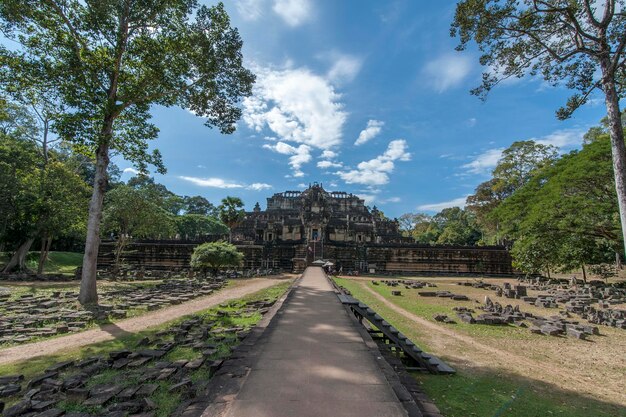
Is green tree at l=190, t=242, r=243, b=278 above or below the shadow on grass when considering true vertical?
above

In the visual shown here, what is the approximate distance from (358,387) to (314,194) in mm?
45613

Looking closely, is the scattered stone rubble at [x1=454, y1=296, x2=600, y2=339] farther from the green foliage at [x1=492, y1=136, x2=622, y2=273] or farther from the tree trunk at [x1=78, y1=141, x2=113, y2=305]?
the tree trunk at [x1=78, y1=141, x2=113, y2=305]

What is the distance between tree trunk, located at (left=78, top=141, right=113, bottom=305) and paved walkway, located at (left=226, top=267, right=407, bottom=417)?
9.36 metres

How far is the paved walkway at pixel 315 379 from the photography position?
2.83 meters

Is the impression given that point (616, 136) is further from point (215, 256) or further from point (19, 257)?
point (19, 257)

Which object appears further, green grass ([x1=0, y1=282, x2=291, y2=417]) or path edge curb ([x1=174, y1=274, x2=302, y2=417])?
green grass ([x1=0, y1=282, x2=291, y2=417])

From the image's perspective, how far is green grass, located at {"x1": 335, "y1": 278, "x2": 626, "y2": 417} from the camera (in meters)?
4.05

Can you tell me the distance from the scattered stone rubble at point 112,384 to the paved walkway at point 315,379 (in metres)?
1.10

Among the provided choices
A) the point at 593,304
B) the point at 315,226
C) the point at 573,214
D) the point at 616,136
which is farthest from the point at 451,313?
the point at 315,226

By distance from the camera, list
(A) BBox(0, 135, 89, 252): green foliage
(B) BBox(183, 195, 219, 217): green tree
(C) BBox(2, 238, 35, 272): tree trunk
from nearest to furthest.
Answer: (A) BBox(0, 135, 89, 252): green foliage → (C) BBox(2, 238, 35, 272): tree trunk → (B) BBox(183, 195, 219, 217): green tree

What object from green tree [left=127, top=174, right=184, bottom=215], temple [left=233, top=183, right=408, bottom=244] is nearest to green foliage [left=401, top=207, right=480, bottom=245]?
temple [left=233, top=183, right=408, bottom=244]

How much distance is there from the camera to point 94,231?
11.4 meters

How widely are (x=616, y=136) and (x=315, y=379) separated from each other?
957 centimetres


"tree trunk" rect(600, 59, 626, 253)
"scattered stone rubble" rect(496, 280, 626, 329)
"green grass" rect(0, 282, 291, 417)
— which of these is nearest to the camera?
"green grass" rect(0, 282, 291, 417)
